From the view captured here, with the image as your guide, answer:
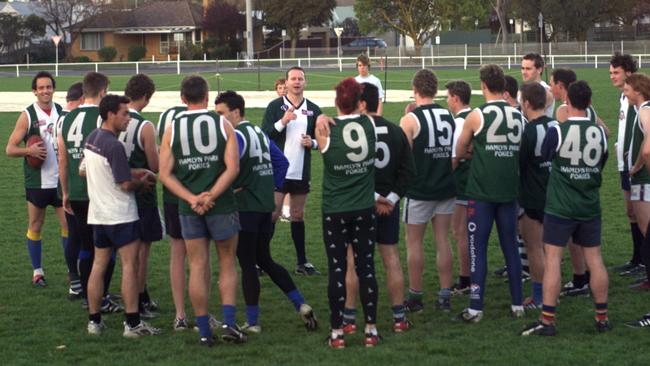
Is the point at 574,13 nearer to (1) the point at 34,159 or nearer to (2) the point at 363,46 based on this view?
(2) the point at 363,46

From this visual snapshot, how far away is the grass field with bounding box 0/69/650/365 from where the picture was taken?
7.24 meters

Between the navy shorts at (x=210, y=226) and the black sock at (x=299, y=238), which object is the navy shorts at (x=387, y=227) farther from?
the black sock at (x=299, y=238)

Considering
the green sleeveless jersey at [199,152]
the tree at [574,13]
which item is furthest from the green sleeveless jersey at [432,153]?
the tree at [574,13]

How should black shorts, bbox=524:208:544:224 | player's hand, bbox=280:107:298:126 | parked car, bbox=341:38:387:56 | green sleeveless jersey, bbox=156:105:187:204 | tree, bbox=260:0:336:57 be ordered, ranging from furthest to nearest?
1. tree, bbox=260:0:336:57
2. parked car, bbox=341:38:387:56
3. player's hand, bbox=280:107:298:126
4. black shorts, bbox=524:208:544:224
5. green sleeveless jersey, bbox=156:105:187:204

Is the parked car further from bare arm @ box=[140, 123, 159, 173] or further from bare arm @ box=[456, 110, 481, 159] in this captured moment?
bare arm @ box=[140, 123, 159, 173]

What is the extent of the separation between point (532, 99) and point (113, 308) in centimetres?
410

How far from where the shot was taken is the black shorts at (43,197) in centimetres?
973

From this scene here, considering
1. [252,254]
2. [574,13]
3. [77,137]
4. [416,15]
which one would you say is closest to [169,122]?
[77,137]

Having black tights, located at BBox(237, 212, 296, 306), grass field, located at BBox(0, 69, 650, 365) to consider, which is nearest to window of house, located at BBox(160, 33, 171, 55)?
grass field, located at BBox(0, 69, 650, 365)


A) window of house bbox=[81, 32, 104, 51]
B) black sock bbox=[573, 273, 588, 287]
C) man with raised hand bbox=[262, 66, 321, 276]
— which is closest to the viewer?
black sock bbox=[573, 273, 588, 287]

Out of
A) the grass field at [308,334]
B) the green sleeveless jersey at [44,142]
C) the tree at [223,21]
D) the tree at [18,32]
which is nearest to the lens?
the grass field at [308,334]

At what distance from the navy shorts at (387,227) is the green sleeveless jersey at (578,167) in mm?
1227

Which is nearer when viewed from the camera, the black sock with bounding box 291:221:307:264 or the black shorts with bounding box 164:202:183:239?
the black shorts with bounding box 164:202:183:239

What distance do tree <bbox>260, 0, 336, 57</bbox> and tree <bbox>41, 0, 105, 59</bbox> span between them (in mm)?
14014
